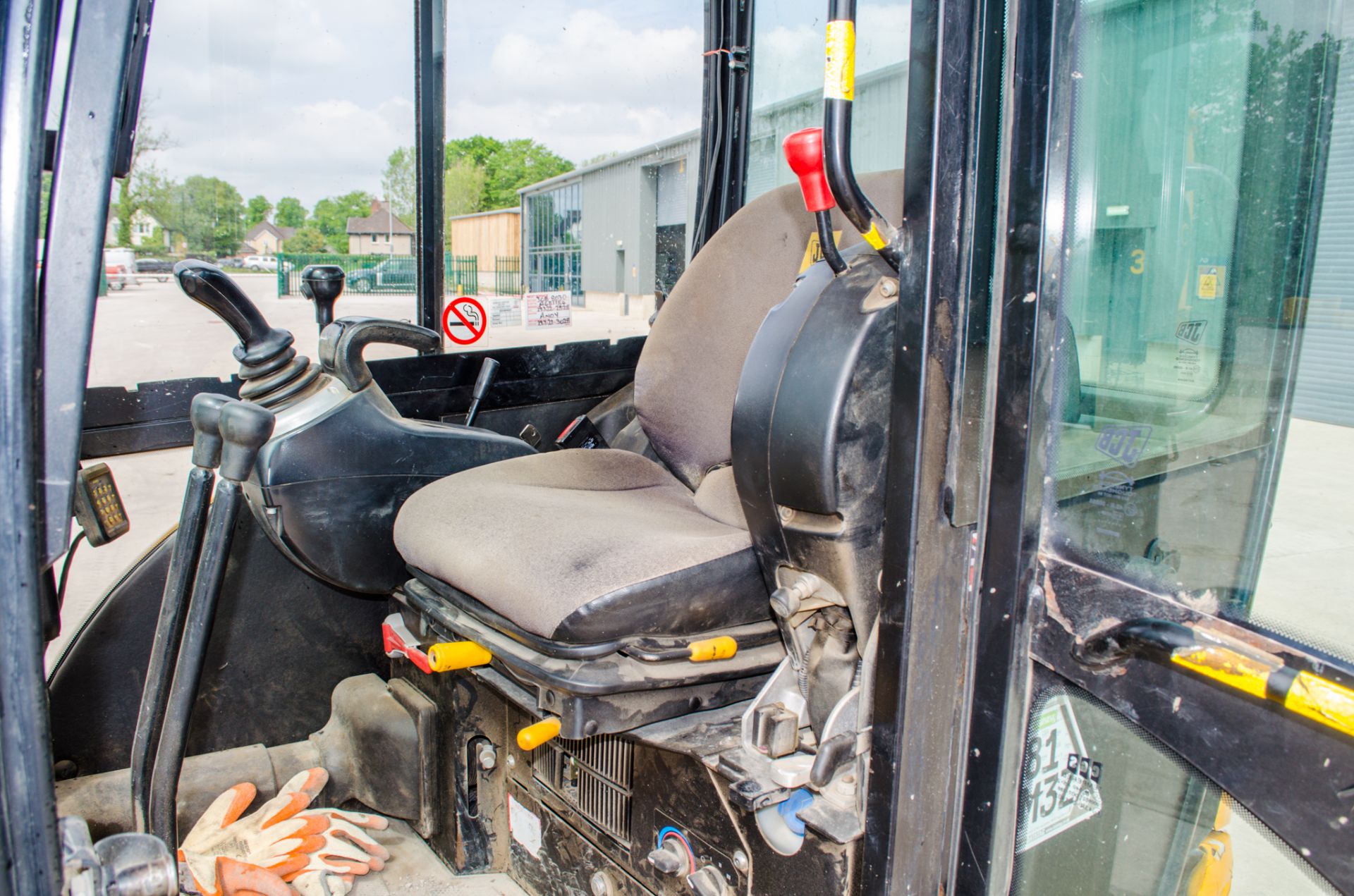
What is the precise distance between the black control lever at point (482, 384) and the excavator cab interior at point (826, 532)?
0.74 ft

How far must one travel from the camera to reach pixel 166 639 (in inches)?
45.7

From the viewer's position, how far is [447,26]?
73.6 inches

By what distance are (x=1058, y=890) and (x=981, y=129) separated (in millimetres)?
666

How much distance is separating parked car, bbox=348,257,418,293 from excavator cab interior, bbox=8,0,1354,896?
0.93 ft

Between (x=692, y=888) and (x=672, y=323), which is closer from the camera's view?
(x=692, y=888)

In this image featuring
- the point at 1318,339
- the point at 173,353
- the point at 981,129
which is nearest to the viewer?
the point at 1318,339

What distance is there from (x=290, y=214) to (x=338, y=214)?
0.13m

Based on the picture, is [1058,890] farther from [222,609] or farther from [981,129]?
[222,609]

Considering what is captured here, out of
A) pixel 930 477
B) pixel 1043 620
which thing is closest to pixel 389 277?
pixel 930 477

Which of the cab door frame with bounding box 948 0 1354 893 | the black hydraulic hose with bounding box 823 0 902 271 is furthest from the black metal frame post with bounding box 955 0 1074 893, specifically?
the black hydraulic hose with bounding box 823 0 902 271

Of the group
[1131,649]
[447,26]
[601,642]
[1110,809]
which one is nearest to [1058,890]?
[1110,809]

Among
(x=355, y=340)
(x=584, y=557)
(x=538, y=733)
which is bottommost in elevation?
(x=538, y=733)

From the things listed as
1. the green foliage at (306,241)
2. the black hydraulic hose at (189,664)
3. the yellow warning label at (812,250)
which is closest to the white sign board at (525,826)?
the black hydraulic hose at (189,664)

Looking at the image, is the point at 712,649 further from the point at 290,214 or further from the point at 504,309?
the point at 290,214
